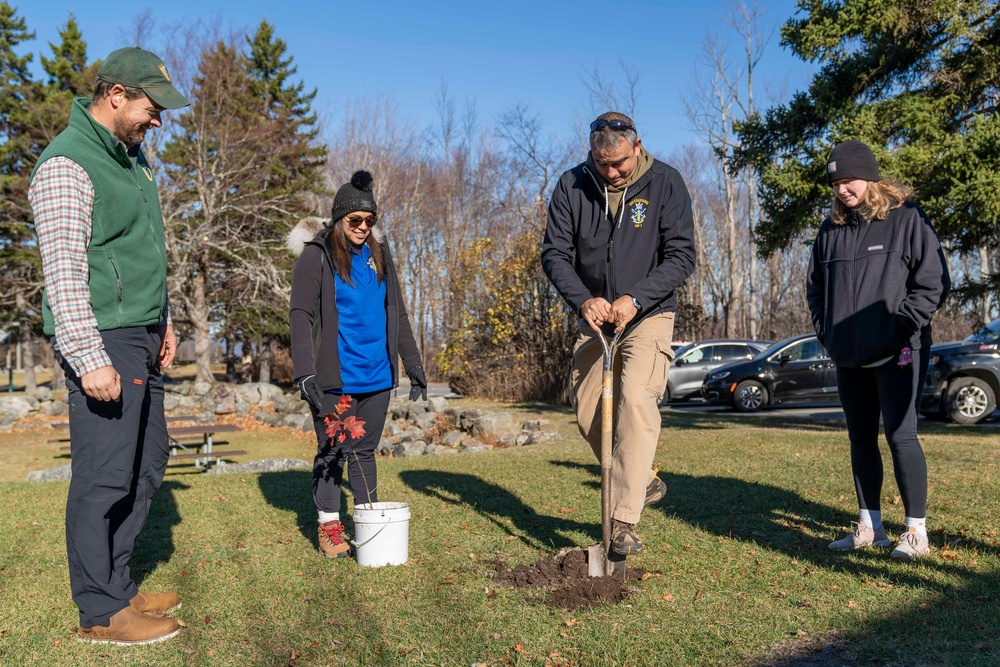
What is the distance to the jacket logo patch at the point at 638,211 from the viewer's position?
13.6 feet

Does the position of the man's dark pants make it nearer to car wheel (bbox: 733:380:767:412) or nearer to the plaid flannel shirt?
the plaid flannel shirt

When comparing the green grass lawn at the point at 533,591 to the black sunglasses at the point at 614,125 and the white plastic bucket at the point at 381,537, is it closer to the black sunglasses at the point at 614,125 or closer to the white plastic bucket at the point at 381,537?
the white plastic bucket at the point at 381,537

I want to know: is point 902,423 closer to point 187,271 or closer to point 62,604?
point 62,604

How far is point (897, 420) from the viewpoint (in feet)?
14.1


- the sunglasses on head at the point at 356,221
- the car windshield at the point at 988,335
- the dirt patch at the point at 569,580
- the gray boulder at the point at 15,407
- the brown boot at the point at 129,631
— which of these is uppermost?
the sunglasses on head at the point at 356,221

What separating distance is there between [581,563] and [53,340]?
2.49m

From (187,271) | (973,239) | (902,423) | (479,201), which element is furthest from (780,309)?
(902,423)

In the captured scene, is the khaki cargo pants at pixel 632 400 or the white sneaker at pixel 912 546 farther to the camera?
the white sneaker at pixel 912 546

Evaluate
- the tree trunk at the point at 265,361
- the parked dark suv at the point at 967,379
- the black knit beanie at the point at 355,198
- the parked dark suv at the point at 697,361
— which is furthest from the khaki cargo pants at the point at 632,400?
the tree trunk at the point at 265,361

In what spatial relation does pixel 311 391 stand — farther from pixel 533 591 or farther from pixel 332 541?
pixel 533 591

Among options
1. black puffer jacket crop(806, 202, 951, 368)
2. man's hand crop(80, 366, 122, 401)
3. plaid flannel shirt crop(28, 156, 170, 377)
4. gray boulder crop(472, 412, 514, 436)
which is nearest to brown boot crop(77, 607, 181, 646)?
man's hand crop(80, 366, 122, 401)

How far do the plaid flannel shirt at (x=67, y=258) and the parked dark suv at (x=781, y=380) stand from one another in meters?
16.1

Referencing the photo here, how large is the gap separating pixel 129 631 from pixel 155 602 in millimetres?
350

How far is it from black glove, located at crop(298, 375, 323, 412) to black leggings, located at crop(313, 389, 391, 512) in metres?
0.19
